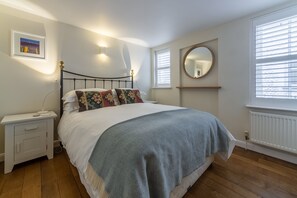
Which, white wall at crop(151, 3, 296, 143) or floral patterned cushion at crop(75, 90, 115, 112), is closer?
floral patterned cushion at crop(75, 90, 115, 112)

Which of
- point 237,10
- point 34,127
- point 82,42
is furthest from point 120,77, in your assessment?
point 237,10

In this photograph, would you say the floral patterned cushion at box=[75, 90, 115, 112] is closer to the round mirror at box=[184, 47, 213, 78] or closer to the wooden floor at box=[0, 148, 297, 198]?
the wooden floor at box=[0, 148, 297, 198]

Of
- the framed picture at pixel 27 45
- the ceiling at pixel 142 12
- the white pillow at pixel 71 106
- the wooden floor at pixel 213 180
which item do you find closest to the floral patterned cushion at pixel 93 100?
the white pillow at pixel 71 106

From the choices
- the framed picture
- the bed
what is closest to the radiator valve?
the bed

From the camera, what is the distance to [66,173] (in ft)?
5.62

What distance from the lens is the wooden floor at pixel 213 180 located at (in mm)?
1370

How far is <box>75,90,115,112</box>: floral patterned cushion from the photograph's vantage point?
2.06 metres

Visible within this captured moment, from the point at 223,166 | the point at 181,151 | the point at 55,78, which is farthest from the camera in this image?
the point at 55,78

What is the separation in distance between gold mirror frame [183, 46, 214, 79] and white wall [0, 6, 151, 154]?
1671 mm

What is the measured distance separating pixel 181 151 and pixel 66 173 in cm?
147

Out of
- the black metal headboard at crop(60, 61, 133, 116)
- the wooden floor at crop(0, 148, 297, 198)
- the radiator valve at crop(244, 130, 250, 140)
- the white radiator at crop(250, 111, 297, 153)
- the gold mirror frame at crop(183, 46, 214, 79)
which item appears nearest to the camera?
the wooden floor at crop(0, 148, 297, 198)

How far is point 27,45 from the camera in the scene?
2.14 m

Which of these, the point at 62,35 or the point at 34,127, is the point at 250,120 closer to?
the point at 34,127

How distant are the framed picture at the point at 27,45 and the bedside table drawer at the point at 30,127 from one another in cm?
107
